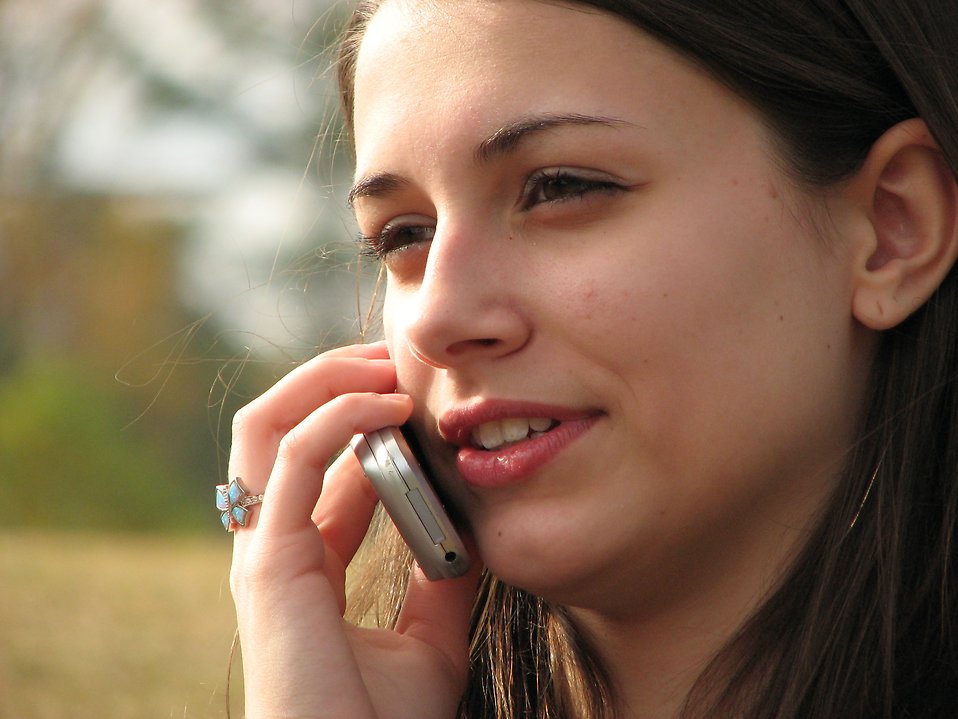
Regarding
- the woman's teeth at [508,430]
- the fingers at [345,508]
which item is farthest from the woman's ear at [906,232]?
the fingers at [345,508]

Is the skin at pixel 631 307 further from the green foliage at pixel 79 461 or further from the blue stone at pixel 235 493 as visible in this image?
the green foliage at pixel 79 461

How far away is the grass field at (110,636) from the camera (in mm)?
3211

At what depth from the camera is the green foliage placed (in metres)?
6.05

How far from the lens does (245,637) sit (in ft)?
6.88

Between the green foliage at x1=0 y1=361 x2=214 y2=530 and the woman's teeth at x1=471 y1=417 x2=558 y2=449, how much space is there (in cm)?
407

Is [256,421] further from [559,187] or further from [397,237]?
[559,187]

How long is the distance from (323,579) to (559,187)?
0.85 meters

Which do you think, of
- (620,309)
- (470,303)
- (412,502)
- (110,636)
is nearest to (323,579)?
(412,502)

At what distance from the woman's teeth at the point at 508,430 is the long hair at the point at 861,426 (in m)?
0.50

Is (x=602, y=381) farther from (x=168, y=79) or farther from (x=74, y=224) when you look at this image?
(x=168, y=79)

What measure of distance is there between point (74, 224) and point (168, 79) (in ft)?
5.35

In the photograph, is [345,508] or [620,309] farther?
[345,508]

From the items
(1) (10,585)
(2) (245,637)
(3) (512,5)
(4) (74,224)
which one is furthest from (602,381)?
(4) (74,224)

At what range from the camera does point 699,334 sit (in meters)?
1.84
